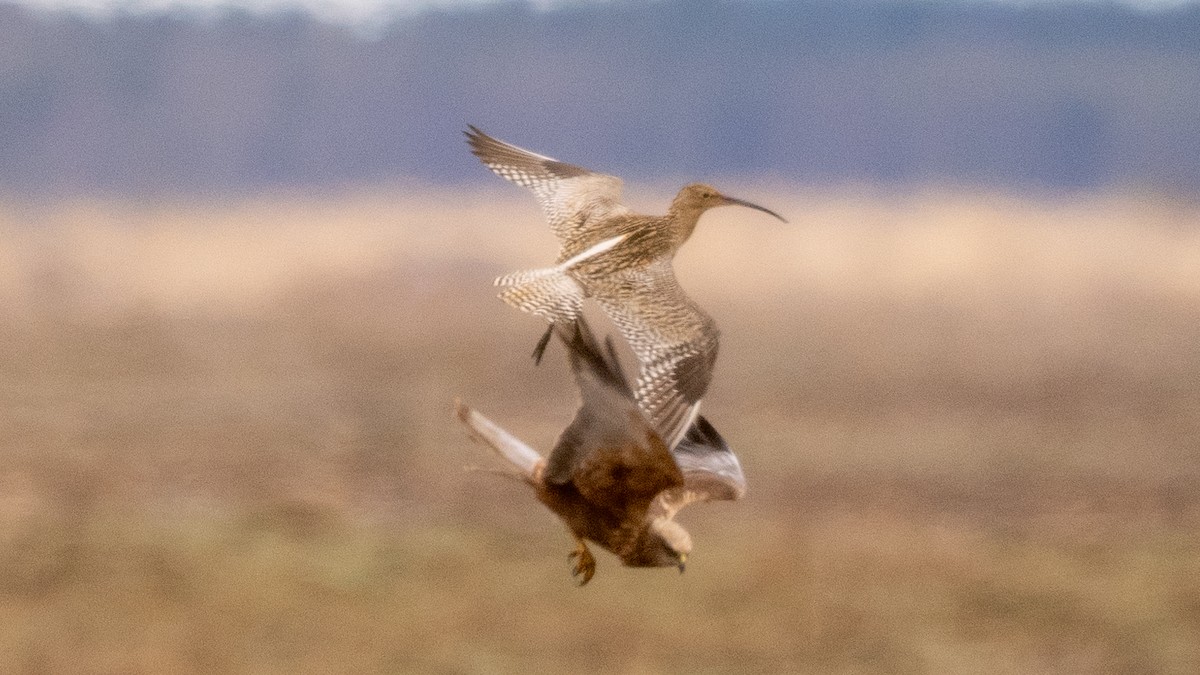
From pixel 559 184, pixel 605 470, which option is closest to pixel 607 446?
pixel 605 470

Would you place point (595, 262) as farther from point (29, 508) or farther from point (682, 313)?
point (29, 508)

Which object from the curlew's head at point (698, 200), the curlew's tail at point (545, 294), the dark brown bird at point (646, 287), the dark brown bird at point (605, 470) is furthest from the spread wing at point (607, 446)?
the curlew's head at point (698, 200)

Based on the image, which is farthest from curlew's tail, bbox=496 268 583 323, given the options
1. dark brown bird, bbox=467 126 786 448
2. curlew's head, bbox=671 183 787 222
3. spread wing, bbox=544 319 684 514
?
curlew's head, bbox=671 183 787 222

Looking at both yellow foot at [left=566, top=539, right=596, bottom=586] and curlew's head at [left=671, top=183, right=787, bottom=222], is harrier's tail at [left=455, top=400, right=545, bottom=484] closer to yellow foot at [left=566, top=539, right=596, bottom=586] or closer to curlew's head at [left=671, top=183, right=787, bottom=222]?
yellow foot at [left=566, top=539, right=596, bottom=586]

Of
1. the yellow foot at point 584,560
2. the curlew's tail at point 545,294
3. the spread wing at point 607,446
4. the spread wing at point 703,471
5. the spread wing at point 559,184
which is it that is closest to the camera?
the spread wing at point 607,446

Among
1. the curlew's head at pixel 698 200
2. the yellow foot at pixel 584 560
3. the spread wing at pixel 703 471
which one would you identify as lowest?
the yellow foot at pixel 584 560

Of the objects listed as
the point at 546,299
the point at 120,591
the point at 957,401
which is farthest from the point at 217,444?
the point at 546,299

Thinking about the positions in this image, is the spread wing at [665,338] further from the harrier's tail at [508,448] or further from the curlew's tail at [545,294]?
the harrier's tail at [508,448]
